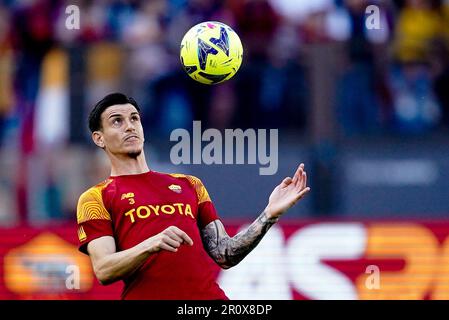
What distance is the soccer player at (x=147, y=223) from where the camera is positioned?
651 centimetres

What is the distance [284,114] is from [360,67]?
0.84m

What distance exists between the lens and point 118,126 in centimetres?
685

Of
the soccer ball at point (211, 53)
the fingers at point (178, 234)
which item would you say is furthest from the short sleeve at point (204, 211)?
the soccer ball at point (211, 53)

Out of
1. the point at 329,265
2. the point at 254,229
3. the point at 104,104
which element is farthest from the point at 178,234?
the point at 329,265

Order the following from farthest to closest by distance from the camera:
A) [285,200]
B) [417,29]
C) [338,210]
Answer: [417,29] < [338,210] < [285,200]

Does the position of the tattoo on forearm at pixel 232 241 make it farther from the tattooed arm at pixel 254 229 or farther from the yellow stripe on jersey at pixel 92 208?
the yellow stripe on jersey at pixel 92 208

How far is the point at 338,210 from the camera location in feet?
33.4

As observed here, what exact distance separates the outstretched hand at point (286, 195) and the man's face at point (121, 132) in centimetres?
92

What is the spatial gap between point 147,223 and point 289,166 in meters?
3.84

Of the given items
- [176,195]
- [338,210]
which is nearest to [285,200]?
[176,195]

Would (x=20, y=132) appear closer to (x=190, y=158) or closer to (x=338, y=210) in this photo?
(x=190, y=158)

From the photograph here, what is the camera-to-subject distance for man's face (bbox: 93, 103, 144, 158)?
681 centimetres

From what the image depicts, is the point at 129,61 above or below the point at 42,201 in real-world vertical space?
above

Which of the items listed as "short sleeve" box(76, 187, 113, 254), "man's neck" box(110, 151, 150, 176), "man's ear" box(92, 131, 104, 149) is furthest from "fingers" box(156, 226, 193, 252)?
"man's ear" box(92, 131, 104, 149)
